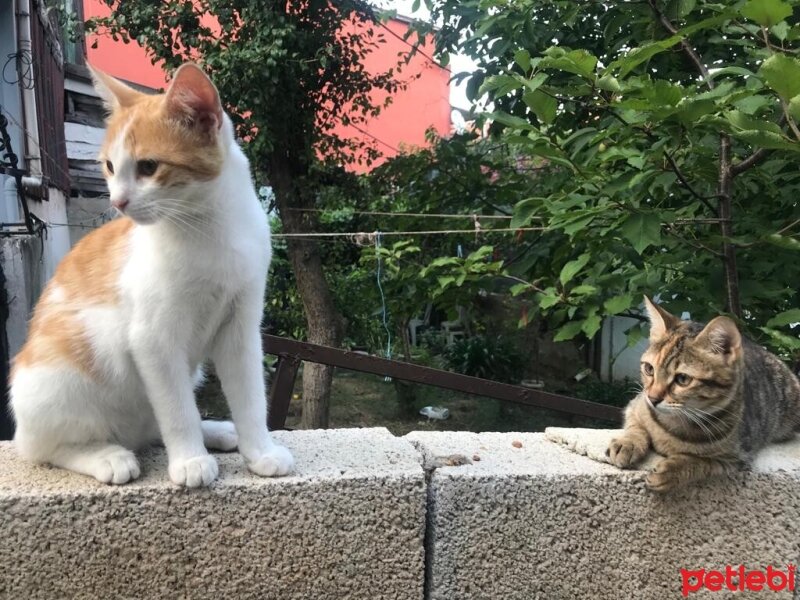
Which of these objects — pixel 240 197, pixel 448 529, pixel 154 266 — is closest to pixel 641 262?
pixel 448 529

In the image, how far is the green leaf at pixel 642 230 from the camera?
1909 millimetres

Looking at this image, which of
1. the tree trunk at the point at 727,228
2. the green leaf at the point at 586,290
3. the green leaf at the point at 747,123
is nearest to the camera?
the green leaf at the point at 747,123

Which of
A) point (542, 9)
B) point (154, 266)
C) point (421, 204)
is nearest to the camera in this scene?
point (154, 266)

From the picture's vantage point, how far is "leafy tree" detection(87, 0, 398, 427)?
423cm

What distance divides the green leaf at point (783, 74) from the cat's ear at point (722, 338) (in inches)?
25.4

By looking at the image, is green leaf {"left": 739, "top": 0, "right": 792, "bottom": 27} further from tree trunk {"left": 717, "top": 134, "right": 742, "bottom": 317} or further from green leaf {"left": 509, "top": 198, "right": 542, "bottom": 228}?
green leaf {"left": 509, "top": 198, "right": 542, "bottom": 228}

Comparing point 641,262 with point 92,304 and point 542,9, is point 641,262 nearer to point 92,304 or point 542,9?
point 542,9

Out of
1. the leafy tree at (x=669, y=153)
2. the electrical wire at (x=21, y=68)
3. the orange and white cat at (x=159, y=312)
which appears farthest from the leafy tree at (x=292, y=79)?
the orange and white cat at (x=159, y=312)

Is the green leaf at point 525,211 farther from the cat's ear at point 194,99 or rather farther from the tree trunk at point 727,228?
the cat's ear at point 194,99

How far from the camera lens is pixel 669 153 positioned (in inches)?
79.5

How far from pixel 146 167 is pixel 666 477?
5.12 ft

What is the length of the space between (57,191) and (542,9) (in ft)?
13.6

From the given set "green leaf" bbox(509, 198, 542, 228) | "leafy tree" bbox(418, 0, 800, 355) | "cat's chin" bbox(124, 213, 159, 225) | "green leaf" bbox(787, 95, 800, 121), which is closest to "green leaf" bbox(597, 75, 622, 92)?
"leafy tree" bbox(418, 0, 800, 355)

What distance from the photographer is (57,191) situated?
5117mm
